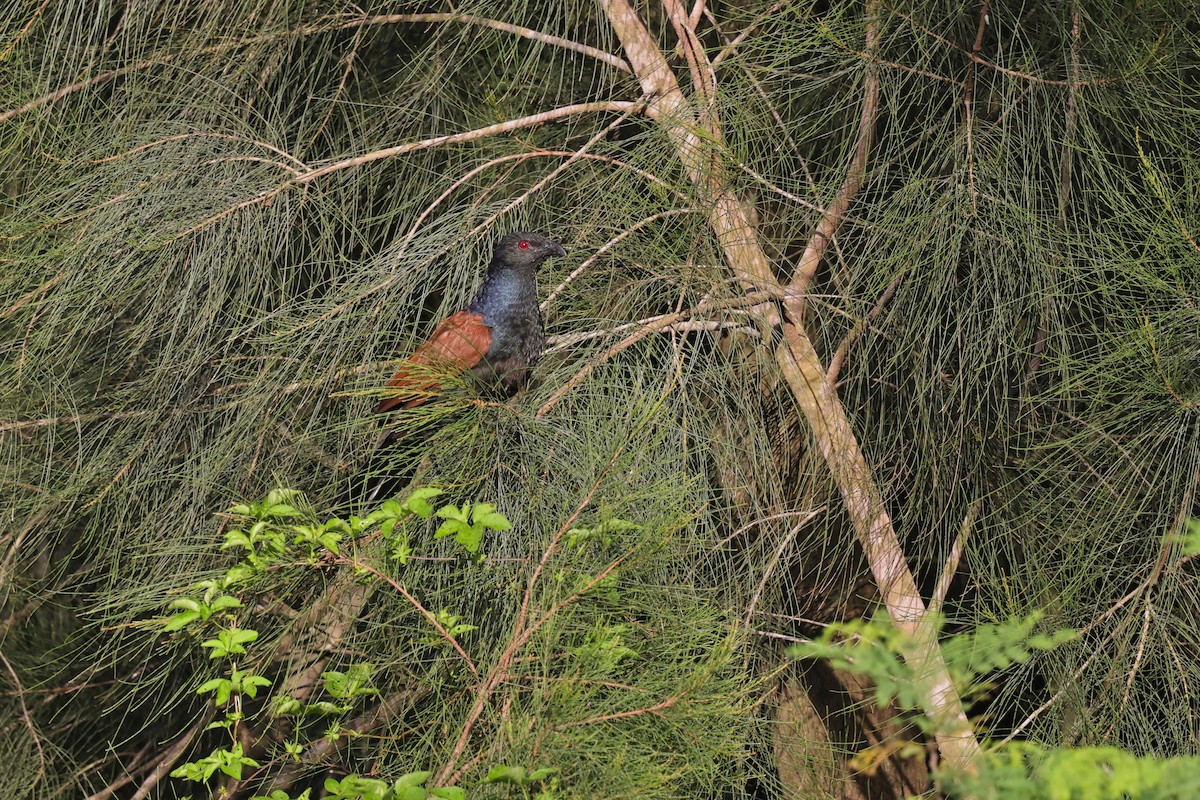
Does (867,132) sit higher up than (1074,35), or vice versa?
(1074,35)

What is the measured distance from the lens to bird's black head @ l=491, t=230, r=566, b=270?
196 centimetres

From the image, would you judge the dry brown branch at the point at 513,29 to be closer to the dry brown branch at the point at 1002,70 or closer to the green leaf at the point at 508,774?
the dry brown branch at the point at 1002,70

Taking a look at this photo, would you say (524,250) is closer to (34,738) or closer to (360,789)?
(360,789)

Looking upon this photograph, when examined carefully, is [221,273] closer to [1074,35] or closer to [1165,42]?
[1074,35]

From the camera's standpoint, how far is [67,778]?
2.31 metres

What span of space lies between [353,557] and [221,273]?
0.66 metres

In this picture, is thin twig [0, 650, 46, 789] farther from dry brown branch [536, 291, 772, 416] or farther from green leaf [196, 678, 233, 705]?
dry brown branch [536, 291, 772, 416]

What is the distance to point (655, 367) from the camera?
1823 mm

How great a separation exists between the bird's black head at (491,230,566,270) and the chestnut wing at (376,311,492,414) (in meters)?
0.12

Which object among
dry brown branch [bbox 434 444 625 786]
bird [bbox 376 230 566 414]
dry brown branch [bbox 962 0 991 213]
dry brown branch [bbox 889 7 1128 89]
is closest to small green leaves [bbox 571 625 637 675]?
dry brown branch [bbox 434 444 625 786]

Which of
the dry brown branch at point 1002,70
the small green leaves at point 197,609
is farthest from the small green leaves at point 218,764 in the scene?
the dry brown branch at point 1002,70

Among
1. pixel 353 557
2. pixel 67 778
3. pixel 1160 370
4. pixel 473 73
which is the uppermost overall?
pixel 473 73

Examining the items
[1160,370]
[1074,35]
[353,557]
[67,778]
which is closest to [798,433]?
[1160,370]

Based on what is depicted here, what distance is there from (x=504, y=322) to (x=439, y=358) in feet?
1.63
